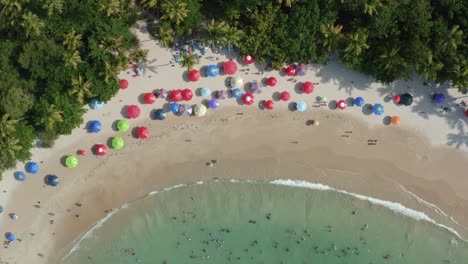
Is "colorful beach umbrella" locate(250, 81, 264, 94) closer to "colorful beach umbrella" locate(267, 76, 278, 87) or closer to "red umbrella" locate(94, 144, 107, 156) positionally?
"colorful beach umbrella" locate(267, 76, 278, 87)

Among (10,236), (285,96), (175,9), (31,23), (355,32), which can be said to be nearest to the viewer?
(31,23)

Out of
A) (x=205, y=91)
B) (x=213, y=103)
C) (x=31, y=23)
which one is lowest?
(x=213, y=103)

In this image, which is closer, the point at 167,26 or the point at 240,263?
the point at 167,26

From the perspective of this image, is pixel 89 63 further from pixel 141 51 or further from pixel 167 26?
pixel 167 26

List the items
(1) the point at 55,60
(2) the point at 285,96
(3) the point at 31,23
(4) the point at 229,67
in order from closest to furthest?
1. (3) the point at 31,23
2. (1) the point at 55,60
3. (4) the point at 229,67
4. (2) the point at 285,96

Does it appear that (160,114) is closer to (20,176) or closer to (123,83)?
(123,83)

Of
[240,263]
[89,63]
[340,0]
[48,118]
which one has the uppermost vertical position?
[340,0]

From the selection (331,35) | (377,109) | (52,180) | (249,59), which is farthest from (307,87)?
(52,180)

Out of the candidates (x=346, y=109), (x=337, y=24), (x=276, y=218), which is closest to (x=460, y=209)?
(x=346, y=109)
